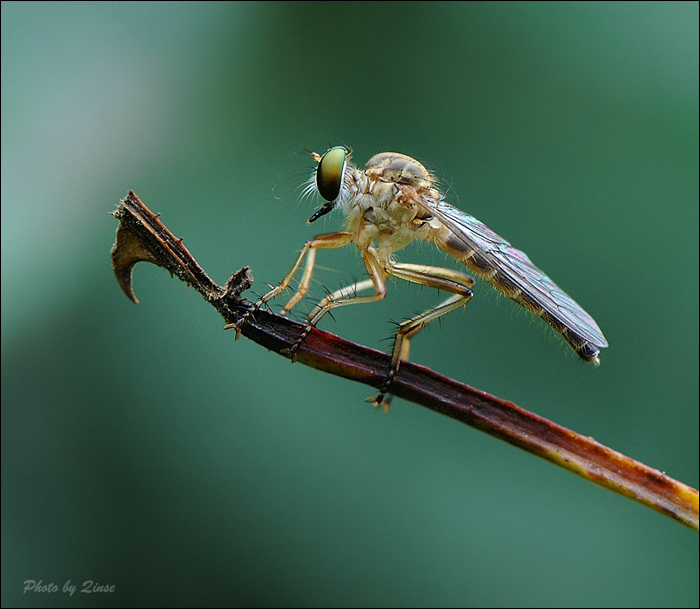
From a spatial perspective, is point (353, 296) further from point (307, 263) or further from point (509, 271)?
point (509, 271)

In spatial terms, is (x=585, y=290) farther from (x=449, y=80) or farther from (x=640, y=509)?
(x=449, y=80)

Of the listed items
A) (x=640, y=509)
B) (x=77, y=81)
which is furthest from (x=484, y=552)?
(x=77, y=81)

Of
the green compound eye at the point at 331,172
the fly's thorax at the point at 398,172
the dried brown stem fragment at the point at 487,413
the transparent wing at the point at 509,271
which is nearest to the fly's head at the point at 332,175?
the green compound eye at the point at 331,172

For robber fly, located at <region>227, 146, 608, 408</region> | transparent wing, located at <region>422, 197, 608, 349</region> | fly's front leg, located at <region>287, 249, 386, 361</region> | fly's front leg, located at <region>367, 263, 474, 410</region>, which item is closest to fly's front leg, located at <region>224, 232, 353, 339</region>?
robber fly, located at <region>227, 146, 608, 408</region>

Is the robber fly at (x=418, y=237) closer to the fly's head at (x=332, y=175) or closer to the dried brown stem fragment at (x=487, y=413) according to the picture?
the fly's head at (x=332, y=175)

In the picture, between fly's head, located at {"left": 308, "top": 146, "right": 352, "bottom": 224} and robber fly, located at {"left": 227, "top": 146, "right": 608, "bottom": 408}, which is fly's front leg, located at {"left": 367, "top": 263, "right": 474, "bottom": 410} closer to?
robber fly, located at {"left": 227, "top": 146, "right": 608, "bottom": 408}

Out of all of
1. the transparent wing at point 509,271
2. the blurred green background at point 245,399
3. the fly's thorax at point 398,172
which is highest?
the fly's thorax at point 398,172
